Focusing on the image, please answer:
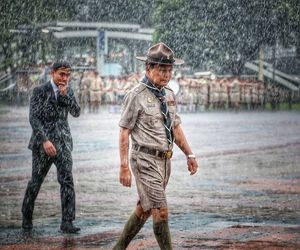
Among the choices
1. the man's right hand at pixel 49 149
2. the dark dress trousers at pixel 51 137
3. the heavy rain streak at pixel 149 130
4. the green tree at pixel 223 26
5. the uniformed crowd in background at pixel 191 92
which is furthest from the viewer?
the green tree at pixel 223 26

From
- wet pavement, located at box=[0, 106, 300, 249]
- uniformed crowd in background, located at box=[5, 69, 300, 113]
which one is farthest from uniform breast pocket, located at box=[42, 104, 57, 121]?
uniformed crowd in background, located at box=[5, 69, 300, 113]

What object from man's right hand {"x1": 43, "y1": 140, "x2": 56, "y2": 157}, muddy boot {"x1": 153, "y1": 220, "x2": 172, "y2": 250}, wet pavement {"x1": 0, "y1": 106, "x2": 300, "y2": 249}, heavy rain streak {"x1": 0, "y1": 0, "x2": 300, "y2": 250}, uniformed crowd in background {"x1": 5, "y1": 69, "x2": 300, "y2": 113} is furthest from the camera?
uniformed crowd in background {"x1": 5, "y1": 69, "x2": 300, "y2": 113}

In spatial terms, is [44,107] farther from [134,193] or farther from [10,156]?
[10,156]

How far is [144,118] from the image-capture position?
7.14 metres

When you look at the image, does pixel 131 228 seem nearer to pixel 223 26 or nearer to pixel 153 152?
pixel 153 152

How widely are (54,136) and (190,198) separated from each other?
8.74 feet

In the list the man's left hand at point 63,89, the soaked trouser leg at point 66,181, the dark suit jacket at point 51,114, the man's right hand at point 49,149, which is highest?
the man's left hand at point 63,89

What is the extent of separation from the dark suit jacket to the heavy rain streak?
0.01 m

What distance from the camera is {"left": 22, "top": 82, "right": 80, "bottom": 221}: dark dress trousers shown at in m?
8.81

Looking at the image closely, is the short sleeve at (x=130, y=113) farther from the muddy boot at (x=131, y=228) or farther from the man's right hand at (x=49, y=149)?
the man's right hand at (x=49, y=149)

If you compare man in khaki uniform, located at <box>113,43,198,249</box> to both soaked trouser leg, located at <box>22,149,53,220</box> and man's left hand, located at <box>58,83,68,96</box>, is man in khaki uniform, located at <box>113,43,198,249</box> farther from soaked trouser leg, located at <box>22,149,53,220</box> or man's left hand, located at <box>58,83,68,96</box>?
soaked trouser leg, located at <box>22,149,53,220</box>

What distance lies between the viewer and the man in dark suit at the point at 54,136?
28.8ft


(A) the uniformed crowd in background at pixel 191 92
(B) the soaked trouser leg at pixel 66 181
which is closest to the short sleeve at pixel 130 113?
(B) the soaked trouser leg at pixel 66 181

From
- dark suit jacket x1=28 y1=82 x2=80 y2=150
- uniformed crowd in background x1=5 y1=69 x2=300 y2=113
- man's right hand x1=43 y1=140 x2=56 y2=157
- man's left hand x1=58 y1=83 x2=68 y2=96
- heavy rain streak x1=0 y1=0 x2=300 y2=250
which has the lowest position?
uniformed crowd in background x1=5 y1=69 x2=300 y2=113
